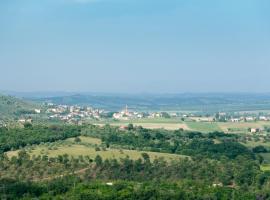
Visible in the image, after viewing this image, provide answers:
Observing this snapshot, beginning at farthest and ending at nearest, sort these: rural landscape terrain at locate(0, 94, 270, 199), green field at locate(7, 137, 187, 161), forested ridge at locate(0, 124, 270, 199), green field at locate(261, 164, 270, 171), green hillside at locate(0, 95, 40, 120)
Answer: green hillside at locate(0, 95, 40, 120)
green field at locate(261, 164, 270, 171)
green field at locate(7, 137, 187, 161)
rural landscape terrain at locate(0, 94, 270, 199)
forested ridge at locate(0, 124, 270, 199)

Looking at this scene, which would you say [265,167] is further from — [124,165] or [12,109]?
[12,109]

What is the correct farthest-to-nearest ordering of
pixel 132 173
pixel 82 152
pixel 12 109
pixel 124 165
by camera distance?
pixel 12 109 → pixel 82 152 → pixel 124 165 → pixel 132 173

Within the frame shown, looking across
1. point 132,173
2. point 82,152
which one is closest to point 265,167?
point 132,173

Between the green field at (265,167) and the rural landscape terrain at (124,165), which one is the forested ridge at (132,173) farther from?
the green field at (265,167)

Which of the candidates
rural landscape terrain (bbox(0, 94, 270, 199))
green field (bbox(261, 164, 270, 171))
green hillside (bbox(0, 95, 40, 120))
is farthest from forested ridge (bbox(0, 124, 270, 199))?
green hillside (bbox(0, 95, 40, 120))

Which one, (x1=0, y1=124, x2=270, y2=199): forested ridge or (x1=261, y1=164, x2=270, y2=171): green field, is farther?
(x1=261, y1=164, x2=270, y2=171): green field

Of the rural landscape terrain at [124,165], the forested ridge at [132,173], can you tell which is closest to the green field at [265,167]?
the rural landscape terrain at [124,165]

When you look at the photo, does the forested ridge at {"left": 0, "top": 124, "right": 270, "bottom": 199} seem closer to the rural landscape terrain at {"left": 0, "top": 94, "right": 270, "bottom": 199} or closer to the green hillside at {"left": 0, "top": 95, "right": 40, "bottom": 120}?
the rural landscape terrain at {"left": 0, "top": 94, "right": 270, "bottom": 199}

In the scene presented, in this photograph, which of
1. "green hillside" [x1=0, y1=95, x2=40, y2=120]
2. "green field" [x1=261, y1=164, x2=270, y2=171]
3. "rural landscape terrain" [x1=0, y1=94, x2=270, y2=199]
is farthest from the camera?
"green hillside" [x1=0, y1=95, x2=40, y2=120]

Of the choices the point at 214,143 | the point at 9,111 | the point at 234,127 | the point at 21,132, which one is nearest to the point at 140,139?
the point at 214,143

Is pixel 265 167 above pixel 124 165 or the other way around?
the other way around

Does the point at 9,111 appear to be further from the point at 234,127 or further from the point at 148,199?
the point at 148,199
